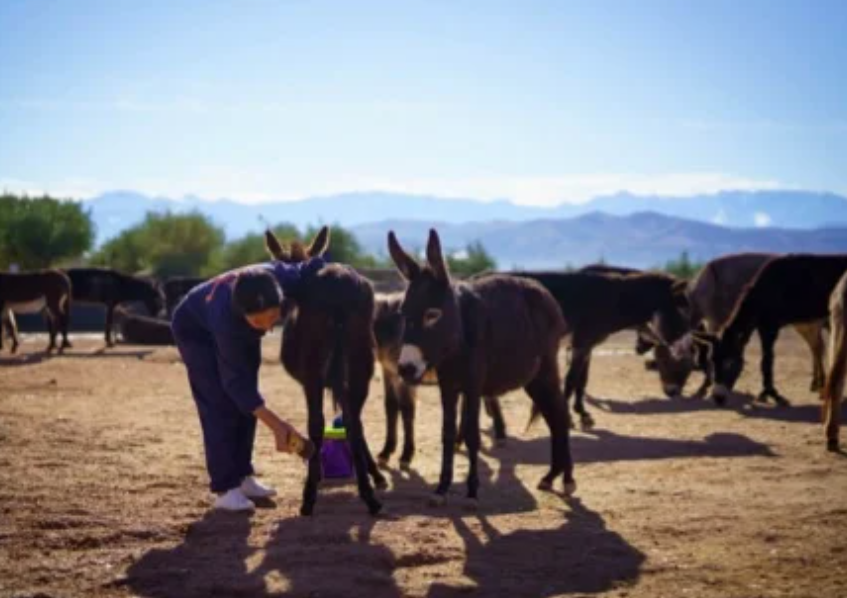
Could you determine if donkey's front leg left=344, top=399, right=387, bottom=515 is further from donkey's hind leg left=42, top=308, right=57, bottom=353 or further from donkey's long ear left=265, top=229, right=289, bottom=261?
donkey's hind leg left=42, top=308, right=57, bottom=353

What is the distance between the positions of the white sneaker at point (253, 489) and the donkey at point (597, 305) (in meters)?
6.26

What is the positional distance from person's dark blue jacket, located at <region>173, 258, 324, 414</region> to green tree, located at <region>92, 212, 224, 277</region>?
44650 mm

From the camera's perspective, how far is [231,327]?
6633 millimetres

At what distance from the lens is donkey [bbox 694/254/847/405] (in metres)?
14.8

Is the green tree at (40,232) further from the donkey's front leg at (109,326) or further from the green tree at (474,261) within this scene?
the donkey's front leg at (109,326)

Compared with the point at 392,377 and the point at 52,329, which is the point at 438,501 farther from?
the point at 52,329

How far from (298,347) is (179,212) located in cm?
4964

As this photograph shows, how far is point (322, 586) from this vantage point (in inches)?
209

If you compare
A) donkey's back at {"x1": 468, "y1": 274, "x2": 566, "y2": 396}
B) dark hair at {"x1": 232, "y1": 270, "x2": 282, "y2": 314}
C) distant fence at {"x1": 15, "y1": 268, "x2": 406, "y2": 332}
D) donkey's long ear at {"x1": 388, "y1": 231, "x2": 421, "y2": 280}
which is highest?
donkey's long ear at {"x1": 388, "y1": 231, "x2": 421, "y2": 280}

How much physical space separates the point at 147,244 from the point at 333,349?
4764cm

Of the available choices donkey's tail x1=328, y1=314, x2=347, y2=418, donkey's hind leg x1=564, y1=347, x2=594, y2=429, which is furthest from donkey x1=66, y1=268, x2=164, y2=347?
donkey's tail x1=328, y1=314, x2=347, y2=418

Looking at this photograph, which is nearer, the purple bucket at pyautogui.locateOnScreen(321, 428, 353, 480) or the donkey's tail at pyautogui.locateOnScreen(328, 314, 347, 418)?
the donkey's tail at pyautogui.locateOnScreen(328, 314, 347, 418)

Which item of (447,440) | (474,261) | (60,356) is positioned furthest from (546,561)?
(474,261)

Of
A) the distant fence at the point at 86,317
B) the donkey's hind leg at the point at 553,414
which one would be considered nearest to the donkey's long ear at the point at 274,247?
the donkey's hind leg at the point at 553,414
